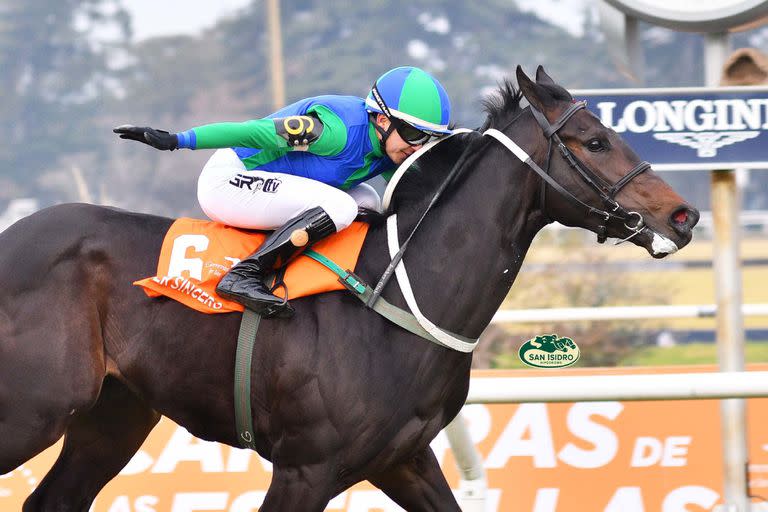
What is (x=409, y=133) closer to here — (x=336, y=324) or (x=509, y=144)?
(x=509, y=144)

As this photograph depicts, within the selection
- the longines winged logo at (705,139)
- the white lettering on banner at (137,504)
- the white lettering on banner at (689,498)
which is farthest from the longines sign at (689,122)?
the white lettering on banner at (137,504)

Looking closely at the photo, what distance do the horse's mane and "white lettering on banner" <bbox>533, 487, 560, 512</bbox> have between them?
1.71 metres

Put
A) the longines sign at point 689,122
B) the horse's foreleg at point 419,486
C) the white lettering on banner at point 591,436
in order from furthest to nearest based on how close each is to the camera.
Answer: the white lettering on banner at point 591,436 → the longines sign at point 689,122 → the horse's foreleg at point 419,486

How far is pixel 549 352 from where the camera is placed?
4098 millimetres

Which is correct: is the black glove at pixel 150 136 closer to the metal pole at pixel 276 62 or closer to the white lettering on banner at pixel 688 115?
the white lettering on banner at pixel 688 115

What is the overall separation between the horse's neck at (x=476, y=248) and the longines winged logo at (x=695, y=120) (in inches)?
48.8

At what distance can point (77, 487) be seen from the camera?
4.32 m

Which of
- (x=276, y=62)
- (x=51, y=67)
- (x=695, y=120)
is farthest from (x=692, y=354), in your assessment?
(x=51, y=67)

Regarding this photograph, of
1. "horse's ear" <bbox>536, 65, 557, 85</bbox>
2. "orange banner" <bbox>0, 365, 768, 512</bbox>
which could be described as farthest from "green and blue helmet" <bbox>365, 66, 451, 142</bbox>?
"orange banner" <bbox>0, 365, 768, 512</bbox>

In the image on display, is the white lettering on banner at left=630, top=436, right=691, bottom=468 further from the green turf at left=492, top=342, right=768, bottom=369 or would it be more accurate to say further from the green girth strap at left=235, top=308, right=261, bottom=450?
the green turf at left=492, top=342, right=768, bottom=369

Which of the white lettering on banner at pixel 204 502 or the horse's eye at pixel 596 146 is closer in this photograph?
the horse's eye at pixel 596 146

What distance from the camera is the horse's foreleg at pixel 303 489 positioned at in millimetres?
3713

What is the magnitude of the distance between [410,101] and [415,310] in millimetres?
700

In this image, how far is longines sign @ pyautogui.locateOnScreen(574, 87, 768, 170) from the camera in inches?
198
